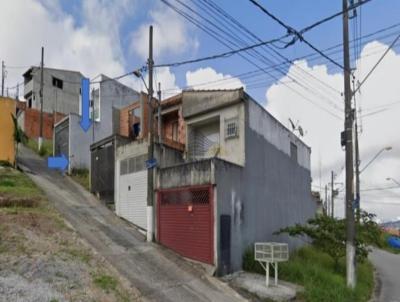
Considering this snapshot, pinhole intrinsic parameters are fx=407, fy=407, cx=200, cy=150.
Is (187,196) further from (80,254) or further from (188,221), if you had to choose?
(80,254)

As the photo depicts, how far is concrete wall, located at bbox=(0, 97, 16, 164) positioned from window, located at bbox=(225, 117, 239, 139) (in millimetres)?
11382

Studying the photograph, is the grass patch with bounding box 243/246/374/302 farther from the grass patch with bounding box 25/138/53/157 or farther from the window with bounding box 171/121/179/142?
the grass patch with bounding box 25/138/53/157

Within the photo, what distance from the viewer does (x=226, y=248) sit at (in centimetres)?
1215

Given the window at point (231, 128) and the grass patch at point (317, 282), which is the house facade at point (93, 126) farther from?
the grass patch at point (317, 282)

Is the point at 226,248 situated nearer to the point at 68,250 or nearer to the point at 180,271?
the point at 180,271

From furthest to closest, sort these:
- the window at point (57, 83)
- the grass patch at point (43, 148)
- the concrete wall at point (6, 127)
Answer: the window at point (57, 83) → the grass patch at point (43, 148) → the concrete wall at point (6, 127)

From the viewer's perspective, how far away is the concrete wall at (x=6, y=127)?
782 inches

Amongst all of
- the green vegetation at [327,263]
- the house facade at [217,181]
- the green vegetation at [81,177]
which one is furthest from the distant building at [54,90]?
→ the green vegetation at [327,263]

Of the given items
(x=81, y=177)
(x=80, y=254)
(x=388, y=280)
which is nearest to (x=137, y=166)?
(x=80, y=254)

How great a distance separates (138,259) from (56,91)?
37097 millimetres

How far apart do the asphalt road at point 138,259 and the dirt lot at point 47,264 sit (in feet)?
1.68

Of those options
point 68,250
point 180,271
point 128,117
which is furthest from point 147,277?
point 128,117

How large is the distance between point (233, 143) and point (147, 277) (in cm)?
599

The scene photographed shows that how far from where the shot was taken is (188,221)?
12867 mm
